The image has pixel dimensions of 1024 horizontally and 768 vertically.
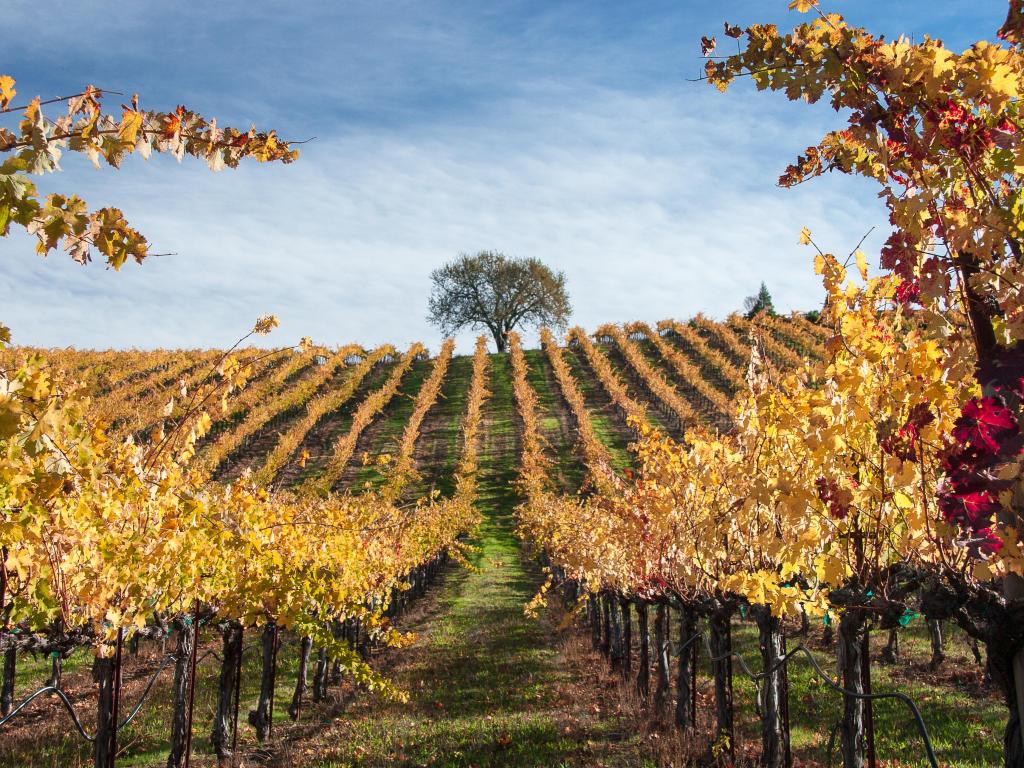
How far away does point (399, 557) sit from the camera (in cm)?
1698

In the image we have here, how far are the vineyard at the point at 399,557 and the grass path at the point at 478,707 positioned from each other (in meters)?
0.21

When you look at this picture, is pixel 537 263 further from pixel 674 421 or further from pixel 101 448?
pixel 101 448

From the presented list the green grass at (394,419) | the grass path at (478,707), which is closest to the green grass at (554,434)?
the green grass at (394,419)

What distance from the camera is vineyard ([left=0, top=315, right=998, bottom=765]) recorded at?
25.7 ft

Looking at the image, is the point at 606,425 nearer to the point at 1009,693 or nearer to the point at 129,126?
the point at 1009,693

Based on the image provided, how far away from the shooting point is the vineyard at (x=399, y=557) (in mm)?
7844

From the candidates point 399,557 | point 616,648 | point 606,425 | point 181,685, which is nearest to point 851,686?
point 181,685

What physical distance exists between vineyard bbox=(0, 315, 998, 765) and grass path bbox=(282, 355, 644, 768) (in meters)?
Result: 0.21

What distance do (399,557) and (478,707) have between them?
6.00 meters

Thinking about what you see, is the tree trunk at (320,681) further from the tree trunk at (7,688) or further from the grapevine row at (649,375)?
the grapevine row at (649,375)

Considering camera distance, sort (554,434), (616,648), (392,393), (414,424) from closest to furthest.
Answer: (616,648)
(554,434)
(414,424)
(392,393)

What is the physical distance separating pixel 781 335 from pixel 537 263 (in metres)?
26.4

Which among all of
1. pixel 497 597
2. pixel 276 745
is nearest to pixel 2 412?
pixel 276 745

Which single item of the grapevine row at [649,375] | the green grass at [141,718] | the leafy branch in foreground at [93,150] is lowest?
the green grass at [141,718]
